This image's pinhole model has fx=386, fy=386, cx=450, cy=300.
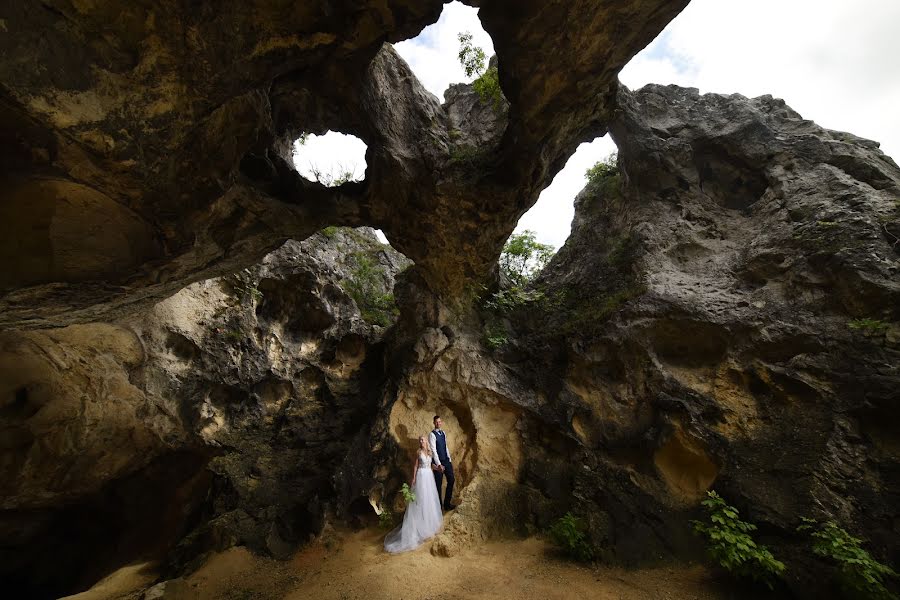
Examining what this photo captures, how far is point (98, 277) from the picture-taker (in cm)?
519

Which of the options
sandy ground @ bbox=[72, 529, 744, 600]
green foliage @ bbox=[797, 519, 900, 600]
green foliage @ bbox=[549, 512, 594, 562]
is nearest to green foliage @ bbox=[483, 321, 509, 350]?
green foliage @ bbox=[549, 512, 594, 562]

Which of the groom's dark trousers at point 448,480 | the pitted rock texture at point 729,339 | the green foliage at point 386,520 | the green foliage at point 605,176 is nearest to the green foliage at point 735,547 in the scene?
the pitted rock texture at point 729,339

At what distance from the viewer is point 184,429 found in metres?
7.43

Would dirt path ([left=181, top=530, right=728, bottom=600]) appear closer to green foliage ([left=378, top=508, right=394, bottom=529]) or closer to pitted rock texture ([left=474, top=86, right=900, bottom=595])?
green foliage ([left=378, top=508, right=394, bottom=529])

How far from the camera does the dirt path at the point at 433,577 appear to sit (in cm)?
482

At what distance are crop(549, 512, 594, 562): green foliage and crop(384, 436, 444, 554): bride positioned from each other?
1890mm

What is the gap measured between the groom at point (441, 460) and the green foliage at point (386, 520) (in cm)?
92

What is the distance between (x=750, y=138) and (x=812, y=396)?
559cm

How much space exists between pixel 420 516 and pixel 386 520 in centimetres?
81

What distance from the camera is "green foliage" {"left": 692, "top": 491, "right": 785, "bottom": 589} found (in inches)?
175

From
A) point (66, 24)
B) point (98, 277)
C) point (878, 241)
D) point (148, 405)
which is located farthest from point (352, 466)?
point (878, 241)

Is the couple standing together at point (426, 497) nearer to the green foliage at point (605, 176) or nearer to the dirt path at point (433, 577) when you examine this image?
the dirt path at point (433, 577)

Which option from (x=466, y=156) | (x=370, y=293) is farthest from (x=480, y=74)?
(x=370, y=293)

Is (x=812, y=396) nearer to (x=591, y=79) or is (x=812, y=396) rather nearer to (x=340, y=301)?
(x=591, y=79)
